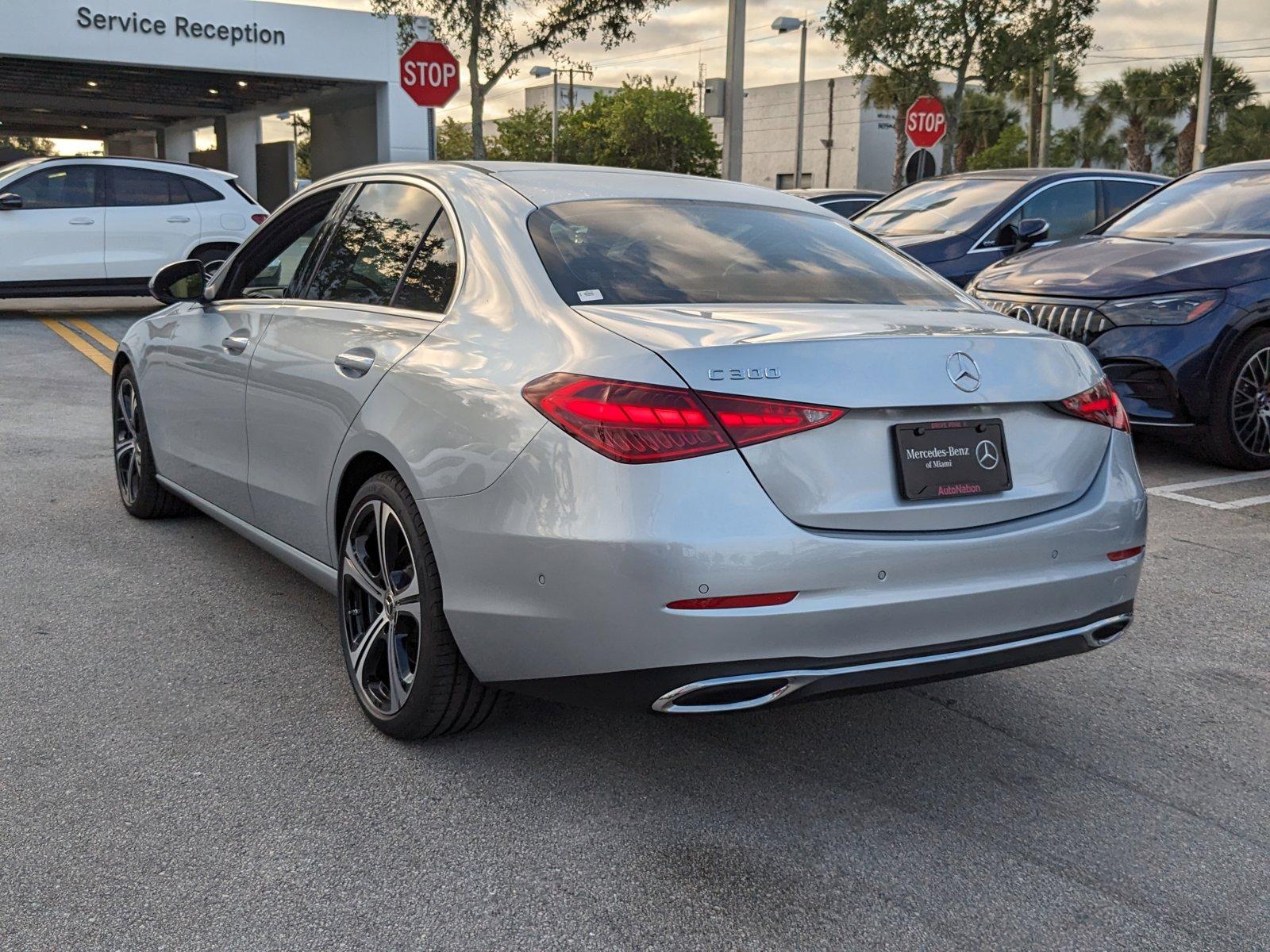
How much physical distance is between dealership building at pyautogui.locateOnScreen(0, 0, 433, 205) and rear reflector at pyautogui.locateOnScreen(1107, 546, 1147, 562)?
979 inches

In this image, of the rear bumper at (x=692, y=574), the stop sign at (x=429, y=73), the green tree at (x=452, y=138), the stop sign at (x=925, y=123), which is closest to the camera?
the rear bumper at (x=692, y=574)

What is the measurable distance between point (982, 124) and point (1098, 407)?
67557mm

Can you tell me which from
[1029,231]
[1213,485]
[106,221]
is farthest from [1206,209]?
[106,221]

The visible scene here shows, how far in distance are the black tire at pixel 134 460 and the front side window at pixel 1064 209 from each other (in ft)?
21.7

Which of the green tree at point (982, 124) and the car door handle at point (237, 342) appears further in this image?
the green tree at point (982, 124)

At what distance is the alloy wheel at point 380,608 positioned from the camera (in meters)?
3.46

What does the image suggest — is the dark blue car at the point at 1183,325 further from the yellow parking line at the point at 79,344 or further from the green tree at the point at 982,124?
the green tree at the point at 982,124

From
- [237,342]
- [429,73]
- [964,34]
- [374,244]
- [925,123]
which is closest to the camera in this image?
[374,244]

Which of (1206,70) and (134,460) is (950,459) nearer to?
(134,460)

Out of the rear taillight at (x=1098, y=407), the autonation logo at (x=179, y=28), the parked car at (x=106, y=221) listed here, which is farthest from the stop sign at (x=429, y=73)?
the autonation logo at (x=179, y=28)

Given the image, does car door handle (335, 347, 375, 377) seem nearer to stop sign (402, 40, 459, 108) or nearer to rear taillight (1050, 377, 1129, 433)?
rear taillight (1050, 377, 1129, 433)

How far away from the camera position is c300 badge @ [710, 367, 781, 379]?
112 inches

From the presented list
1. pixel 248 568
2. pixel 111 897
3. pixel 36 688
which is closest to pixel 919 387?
pixel 111 897

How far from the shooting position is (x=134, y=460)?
19.4ft
